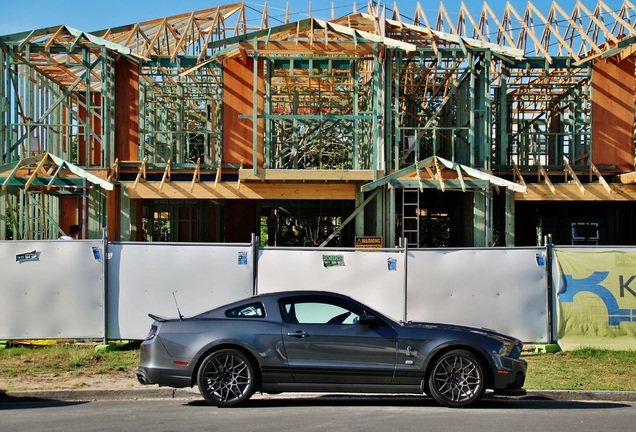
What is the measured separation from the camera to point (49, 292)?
1334 cm

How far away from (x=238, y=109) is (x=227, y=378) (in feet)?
43.7

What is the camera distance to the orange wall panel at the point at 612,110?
72.0ft

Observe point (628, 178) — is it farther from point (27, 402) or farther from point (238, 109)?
point (27, 402)

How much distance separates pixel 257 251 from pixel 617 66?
13675 mm

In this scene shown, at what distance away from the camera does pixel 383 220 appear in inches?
793

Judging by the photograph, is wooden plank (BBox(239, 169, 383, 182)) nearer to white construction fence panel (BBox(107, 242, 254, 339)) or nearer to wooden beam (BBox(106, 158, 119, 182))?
wooden beam (BBox(106, 158, 119, 182))

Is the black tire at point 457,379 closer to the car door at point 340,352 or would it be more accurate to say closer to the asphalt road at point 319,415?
the asphalt road at point 319,415

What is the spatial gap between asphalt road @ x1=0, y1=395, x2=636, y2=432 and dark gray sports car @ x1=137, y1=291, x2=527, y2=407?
257 millimetres

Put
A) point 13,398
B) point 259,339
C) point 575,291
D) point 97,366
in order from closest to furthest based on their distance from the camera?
point 259,339, point 13,398, point 97,366, point 575,291

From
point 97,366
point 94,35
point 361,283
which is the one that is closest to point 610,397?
point 361,283

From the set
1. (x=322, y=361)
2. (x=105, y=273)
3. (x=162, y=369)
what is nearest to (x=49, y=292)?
(x=105, y=273)

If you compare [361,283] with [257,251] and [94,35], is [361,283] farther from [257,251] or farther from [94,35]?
[94,35]

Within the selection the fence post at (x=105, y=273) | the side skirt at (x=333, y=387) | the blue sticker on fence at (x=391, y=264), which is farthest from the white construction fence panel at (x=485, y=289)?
the fence post at (x=105, y=273)

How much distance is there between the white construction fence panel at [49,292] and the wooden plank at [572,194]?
11277mm
